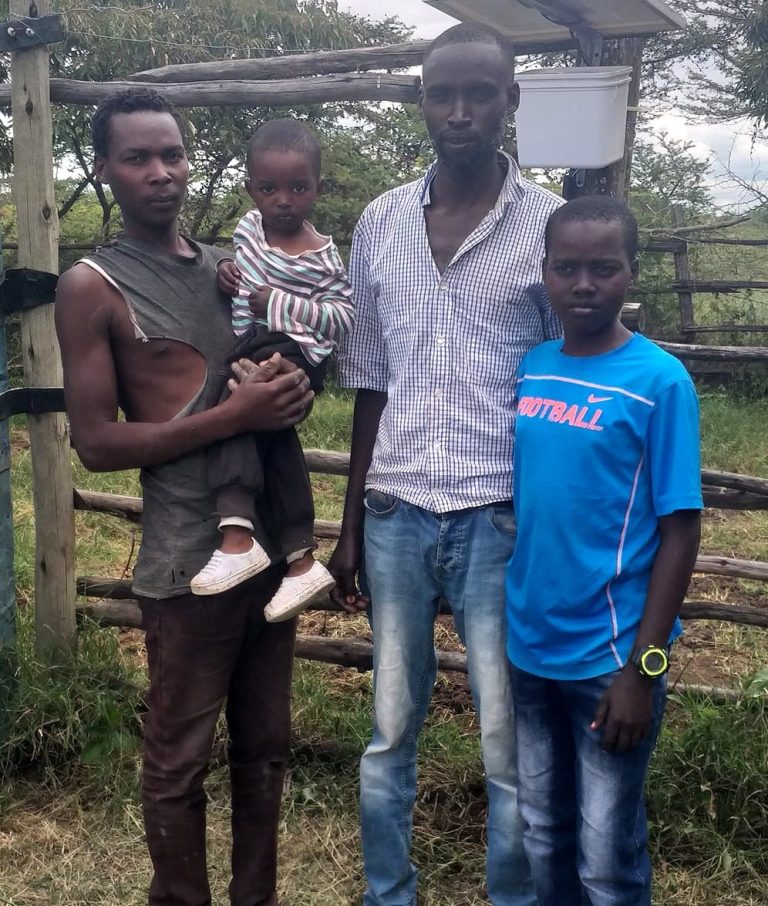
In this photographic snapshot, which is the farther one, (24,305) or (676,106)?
(676,106)

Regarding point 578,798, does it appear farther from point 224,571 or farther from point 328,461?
point 328,461

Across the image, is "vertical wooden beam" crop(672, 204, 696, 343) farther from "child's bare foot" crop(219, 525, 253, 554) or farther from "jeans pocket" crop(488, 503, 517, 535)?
"child's bare foot" crop(219, 525, 253, 554)

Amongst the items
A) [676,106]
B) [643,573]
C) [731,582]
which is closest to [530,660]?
[643,573]

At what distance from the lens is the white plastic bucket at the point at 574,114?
345 cm

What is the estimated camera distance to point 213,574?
6.82ft

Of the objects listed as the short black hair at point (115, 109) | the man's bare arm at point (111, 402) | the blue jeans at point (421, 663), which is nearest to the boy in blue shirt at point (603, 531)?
the blue jeans at point (421, 663)

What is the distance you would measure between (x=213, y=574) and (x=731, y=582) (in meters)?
3.54

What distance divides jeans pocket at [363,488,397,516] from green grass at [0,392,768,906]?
1181mm

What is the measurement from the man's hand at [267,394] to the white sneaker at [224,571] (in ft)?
0.90

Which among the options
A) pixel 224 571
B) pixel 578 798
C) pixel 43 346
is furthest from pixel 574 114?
pixel 578 798

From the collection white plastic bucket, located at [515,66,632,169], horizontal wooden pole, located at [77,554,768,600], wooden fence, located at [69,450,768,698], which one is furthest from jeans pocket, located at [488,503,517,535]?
white plastic bucket, located at [515,66,632,169]

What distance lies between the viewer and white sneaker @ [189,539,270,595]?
2070mm

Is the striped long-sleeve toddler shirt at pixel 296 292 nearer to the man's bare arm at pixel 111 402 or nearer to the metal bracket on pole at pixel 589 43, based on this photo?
the man's bare arm at pixel 111 402

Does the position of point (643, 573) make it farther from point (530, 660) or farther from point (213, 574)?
point (213, 574)
